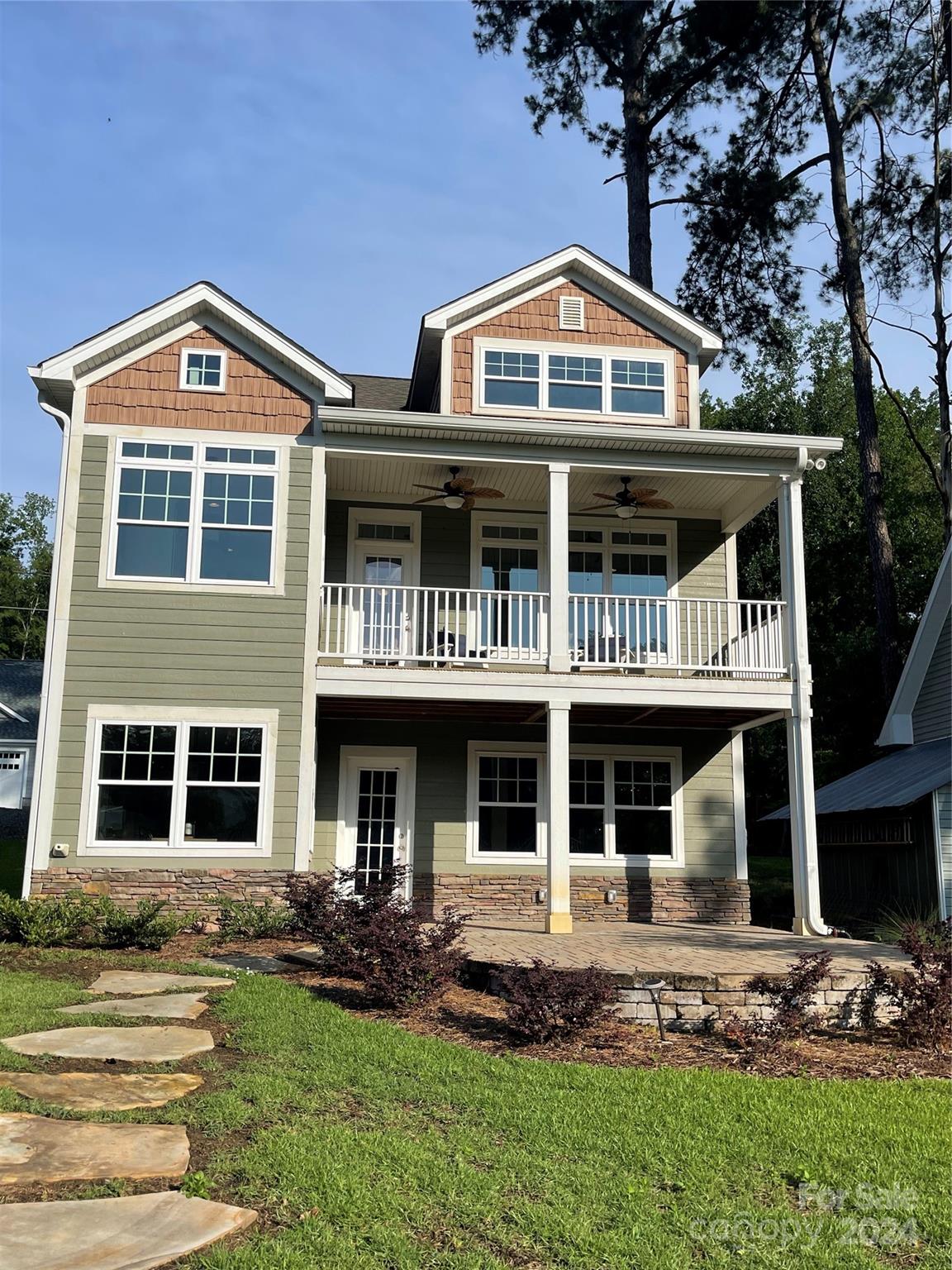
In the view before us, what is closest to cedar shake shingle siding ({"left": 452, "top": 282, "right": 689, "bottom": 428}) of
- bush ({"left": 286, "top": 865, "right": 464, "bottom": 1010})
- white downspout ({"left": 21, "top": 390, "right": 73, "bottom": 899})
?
white downspout ({"left": 21, "top": 390, "right": 73, "bottom": 899})

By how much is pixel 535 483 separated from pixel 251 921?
6.75m

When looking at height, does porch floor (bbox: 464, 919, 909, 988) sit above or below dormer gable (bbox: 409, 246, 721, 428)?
below

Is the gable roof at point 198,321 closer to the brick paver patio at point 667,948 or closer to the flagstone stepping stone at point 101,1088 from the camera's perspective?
the brick paver patio at point 667,948

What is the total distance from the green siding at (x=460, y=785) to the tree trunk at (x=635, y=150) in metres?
11.8

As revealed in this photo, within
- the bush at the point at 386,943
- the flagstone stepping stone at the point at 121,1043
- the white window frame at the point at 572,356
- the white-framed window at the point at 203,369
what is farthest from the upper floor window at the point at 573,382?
the flagstone stepping stone at the point at 121,1043

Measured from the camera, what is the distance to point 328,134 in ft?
34.3

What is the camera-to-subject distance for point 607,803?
1473 centimetres

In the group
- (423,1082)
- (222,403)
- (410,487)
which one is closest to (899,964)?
(423,1082)

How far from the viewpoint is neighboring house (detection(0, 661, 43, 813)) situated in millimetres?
26406

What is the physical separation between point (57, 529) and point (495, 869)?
23.1 ft

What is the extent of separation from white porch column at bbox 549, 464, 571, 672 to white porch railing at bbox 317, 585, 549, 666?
0.77ft

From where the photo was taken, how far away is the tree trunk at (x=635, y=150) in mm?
22703

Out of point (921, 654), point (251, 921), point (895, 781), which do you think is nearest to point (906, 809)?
point (895, 781)

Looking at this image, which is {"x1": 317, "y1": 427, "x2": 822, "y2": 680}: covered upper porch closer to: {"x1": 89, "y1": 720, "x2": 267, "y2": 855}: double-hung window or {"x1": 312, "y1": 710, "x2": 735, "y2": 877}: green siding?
{"x1": 312, "y1": 710, "x2": 735, "y2": 877}: green siding
